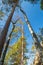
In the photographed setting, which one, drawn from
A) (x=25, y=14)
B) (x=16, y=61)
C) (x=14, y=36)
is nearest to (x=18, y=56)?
(x=16, y=61)

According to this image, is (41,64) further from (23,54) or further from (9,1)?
(23,54)

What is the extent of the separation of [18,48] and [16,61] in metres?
2.20

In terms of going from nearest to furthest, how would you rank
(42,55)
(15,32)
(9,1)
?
(42,55)
(9,1)
(15,32)

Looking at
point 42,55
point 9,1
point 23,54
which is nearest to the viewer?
point 42,55

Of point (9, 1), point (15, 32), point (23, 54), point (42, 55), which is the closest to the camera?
point (42, 55)

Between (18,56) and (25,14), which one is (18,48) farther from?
A: (25,14)

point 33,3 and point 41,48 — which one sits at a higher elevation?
point 33,3

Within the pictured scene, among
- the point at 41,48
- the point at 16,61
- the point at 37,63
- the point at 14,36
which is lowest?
the point at 16,61

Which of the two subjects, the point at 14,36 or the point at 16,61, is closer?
the point at 14,36

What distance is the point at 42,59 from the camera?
1222cm

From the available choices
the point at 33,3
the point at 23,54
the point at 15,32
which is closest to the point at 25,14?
the point at 33,3

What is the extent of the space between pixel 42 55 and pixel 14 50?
17010 mm

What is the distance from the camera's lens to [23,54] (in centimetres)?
2856

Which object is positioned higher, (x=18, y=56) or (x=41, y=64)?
(x=41, y=64)
